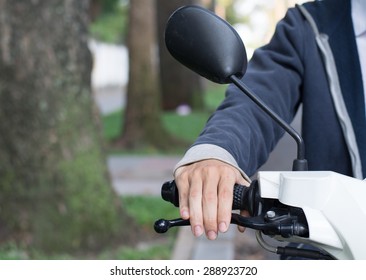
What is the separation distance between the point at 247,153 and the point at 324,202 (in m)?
0.63

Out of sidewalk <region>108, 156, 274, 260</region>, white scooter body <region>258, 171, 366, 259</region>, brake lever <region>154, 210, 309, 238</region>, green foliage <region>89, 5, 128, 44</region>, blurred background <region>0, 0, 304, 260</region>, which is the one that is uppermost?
white scooter body <region>258, 171, 366, 259</region>

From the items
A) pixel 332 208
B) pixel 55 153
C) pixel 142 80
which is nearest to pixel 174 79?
pixel 142 80

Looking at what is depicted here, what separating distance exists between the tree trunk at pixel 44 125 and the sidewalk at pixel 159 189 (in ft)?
2.86

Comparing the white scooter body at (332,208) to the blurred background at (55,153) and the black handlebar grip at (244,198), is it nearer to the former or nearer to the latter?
the black handlebar grip at (244,198)

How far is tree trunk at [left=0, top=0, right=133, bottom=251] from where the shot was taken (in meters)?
6.06

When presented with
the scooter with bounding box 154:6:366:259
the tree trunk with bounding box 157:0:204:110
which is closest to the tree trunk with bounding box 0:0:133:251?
the scooter with bounding box 154:6:366:259

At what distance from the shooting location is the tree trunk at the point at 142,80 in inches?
523

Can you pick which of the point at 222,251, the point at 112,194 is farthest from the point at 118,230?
the point at 222,251

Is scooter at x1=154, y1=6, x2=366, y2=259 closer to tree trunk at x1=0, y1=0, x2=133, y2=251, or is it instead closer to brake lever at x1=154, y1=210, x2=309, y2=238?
brake lever at x1=154, y1=210, x2=309, y2=238

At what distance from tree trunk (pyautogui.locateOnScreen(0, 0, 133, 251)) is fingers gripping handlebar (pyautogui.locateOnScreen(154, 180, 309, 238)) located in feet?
14.1

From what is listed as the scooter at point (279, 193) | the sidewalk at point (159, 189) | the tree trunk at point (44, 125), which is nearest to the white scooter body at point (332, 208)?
the scooter at point (279, 193)

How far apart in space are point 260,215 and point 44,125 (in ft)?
14.8

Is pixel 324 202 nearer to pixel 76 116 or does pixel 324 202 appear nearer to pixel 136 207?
pixel 76 116

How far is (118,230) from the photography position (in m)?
6.67
